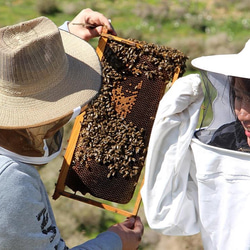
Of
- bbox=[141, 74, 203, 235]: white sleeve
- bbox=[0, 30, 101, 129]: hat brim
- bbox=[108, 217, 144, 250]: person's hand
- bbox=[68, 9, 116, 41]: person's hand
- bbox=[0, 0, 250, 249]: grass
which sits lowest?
bbox=[0, 0, 250, 249]: grass

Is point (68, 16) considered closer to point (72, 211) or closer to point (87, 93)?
point (72, 211)

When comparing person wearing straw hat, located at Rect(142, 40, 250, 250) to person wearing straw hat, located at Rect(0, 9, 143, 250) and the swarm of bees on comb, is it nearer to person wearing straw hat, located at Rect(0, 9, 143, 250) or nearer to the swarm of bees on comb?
the swarm of bees on comb

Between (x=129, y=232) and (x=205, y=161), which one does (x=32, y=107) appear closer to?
→ (x=205, y=161)

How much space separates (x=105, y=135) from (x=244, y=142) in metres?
1.07

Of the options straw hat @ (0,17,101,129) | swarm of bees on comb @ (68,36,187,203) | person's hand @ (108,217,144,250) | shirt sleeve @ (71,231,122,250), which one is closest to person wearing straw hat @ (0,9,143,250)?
straw hat @ (0,17,101,129)

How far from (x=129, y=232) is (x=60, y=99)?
3.71 feet

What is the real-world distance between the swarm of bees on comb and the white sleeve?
46 cm

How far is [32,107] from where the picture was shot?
216 cm

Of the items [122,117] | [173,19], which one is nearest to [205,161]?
[122,117]

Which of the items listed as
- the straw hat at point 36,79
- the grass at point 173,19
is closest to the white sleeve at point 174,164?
the straw hat at point 36,79

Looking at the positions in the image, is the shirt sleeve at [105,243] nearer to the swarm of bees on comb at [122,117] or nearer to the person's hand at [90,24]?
the swarm of bees on comb at [122,117]

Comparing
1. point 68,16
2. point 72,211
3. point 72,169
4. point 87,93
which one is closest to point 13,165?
point 87,93

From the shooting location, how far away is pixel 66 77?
229 centimetres

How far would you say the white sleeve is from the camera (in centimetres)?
270
